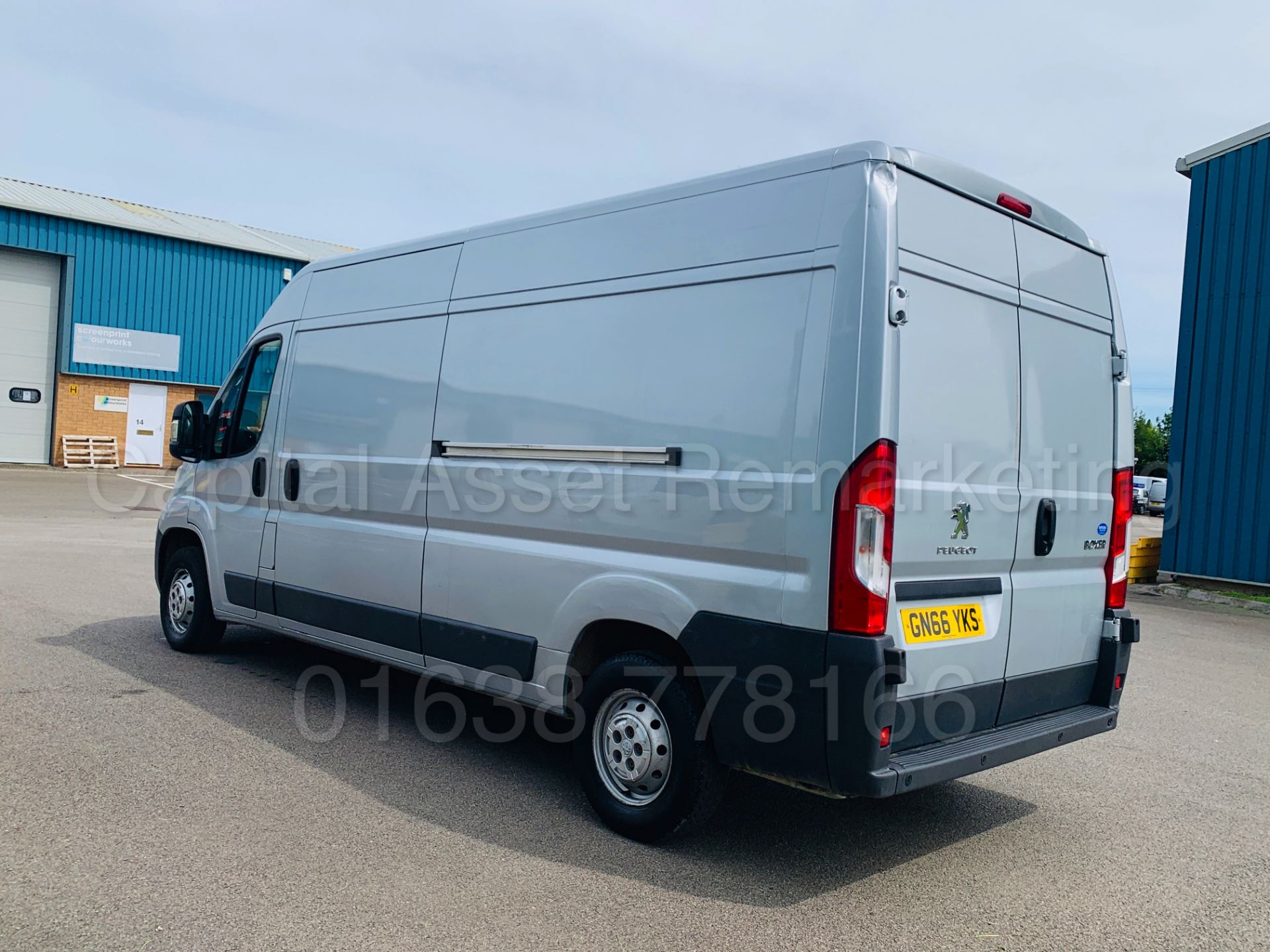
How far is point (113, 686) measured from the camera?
621cm

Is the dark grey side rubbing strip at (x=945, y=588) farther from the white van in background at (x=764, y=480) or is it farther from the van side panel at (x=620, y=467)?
the van side panel at (x=620, y=467)

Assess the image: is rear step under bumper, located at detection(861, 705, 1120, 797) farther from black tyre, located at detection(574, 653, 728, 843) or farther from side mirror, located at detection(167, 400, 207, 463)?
side mirror, located at detection(167, 400, 207, 463)

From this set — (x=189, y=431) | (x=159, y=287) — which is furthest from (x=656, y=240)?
(x=159, y=287)

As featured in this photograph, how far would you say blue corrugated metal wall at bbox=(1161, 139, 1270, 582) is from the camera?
13398mm

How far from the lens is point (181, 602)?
733 centimetres

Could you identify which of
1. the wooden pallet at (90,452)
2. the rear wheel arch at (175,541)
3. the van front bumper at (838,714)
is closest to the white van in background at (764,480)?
the van front bumper at (838,714)

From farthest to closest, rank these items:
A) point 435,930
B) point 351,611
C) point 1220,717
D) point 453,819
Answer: point 1220,717
point 351,611
point 453,819
point 435,930

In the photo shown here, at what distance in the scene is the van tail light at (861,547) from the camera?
11.8 feet

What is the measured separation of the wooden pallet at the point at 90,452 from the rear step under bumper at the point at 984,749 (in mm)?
30268

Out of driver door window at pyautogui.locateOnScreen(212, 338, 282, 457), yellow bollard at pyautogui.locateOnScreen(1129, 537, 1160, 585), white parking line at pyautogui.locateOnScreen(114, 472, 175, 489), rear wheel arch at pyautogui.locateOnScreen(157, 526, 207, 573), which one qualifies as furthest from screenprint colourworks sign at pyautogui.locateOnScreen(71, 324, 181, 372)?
yellow bollard at pyautogui.locateOnScreen(1129, 537, 1160, 585)

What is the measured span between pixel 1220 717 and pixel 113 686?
696 centimetres

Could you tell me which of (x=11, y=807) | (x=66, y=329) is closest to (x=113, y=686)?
(x=11, y=807)

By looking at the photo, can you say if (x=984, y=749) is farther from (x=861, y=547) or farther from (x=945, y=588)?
(x=861, y=547)

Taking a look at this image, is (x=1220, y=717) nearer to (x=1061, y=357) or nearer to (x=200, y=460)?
(x=1061, y=357)
